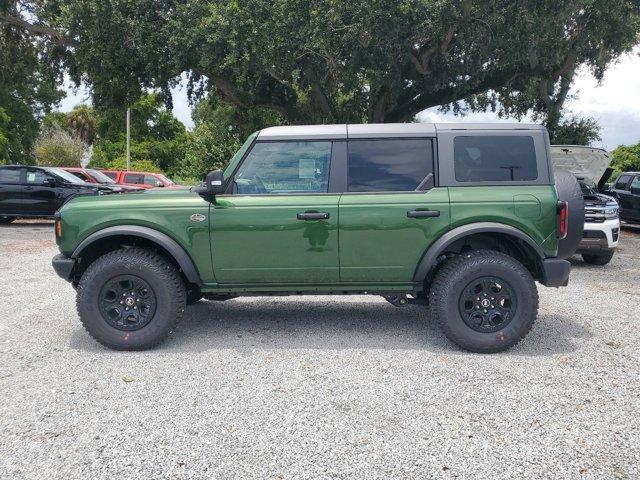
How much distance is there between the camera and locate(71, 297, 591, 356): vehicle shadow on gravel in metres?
4.91

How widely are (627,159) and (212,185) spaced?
2631 cm

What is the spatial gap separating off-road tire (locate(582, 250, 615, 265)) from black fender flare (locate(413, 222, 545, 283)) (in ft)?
17.7

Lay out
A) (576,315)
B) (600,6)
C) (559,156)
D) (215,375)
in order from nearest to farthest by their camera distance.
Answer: (215,375), (576,315), (559,156), (600,6)

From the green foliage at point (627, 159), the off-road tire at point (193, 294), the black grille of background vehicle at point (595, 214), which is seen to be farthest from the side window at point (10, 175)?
the green foliage at point (627, 159)

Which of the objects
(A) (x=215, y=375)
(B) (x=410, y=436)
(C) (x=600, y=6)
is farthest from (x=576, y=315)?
(C) (x=600, y=6)

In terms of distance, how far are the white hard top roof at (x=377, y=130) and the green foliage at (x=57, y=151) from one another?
41075 mm

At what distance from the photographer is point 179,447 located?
3.08 meters

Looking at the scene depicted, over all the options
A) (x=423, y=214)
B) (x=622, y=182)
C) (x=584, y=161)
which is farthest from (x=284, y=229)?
(x=622, y=182)

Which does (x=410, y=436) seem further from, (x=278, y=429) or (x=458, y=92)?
(x=458, y=92)

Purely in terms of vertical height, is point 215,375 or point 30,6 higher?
point 30,6

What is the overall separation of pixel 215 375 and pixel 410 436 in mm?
1635

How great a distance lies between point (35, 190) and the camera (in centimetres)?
1536

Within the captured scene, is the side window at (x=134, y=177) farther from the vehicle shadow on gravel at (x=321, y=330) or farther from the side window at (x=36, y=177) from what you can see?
the vehicle shadow on gravel at (x=321, y=330)

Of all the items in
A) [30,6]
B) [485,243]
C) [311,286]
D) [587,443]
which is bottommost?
[587,443]
